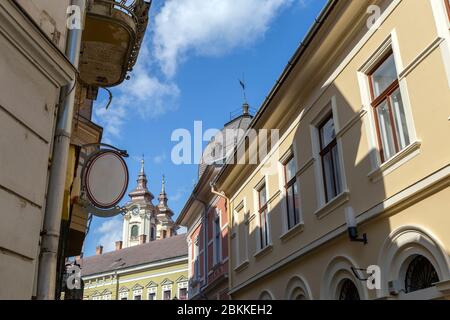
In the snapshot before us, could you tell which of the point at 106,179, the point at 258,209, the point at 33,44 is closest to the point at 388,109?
the point at 106,179

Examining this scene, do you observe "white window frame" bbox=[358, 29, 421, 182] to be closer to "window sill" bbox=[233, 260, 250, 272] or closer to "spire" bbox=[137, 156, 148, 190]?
"window sill" bbox=[233, 260, 250, 272]

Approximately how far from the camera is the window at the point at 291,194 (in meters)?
11.8

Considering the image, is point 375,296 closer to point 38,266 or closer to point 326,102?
point 326,102

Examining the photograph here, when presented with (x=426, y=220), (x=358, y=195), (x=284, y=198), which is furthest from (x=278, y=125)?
(x=426, y=220)

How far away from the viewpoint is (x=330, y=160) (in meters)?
10.3

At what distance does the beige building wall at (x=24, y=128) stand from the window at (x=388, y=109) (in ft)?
16.9

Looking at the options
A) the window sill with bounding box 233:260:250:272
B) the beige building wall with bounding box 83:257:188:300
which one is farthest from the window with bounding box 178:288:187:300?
the window sill with bounding box 233:260:250:272

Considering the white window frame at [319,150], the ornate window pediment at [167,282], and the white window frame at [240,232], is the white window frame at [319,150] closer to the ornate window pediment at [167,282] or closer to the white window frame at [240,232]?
the white window frame at [240,232]

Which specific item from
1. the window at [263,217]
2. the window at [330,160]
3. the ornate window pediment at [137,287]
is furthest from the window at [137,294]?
the window at [330,160]

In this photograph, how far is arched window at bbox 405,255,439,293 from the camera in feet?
23.4

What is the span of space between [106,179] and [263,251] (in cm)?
783

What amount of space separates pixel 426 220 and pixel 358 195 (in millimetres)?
1888

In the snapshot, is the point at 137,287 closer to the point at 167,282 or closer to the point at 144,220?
the point at 167,282

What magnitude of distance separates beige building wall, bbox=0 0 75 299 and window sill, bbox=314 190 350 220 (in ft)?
19.2
